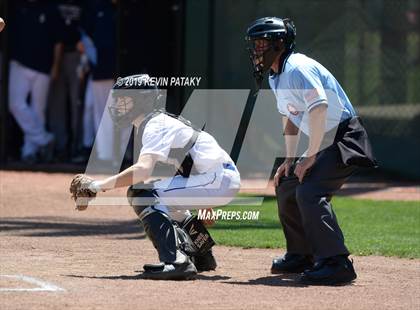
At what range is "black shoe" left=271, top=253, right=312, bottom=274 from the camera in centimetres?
714

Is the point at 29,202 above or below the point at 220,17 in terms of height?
below

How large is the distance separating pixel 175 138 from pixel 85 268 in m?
1.16

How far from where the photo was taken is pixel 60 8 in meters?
13.9

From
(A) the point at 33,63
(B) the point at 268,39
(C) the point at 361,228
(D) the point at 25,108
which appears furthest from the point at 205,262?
(A) the point at 33,63

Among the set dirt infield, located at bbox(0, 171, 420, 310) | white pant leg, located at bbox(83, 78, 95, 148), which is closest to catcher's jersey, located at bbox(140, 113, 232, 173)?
dirt infield, located at bbox(0, 171, 420, 310)

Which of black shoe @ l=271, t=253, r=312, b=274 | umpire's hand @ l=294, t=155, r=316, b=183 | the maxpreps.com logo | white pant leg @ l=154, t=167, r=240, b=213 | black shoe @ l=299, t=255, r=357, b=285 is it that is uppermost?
umpire's hand @ l=294, t=155, r=316, b=183

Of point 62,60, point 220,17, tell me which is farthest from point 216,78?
point 62,60

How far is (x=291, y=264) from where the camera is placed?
7.14 metres

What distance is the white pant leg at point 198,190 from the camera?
677 cm

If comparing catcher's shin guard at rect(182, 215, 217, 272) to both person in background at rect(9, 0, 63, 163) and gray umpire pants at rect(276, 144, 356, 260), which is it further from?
person in background at rect(9, 0, 63, 163)

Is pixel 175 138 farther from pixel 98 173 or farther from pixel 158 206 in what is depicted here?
pixel 98 173

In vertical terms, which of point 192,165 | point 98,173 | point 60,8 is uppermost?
point 192,165

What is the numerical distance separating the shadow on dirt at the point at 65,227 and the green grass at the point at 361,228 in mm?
797

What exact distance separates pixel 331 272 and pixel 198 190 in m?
1.03
